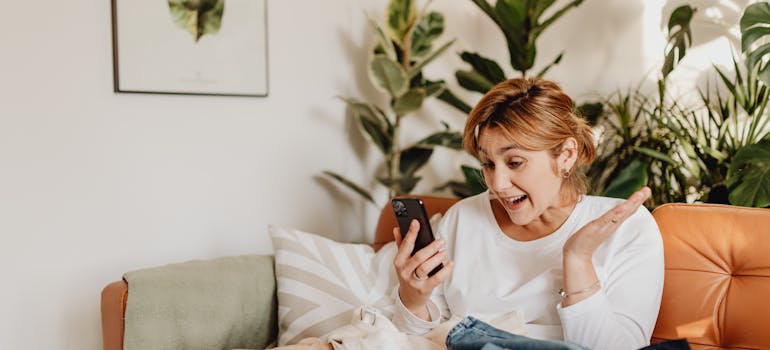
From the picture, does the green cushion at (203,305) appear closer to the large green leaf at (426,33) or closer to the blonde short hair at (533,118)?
the blonde short hair at (533,118)

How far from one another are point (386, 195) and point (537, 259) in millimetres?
1319

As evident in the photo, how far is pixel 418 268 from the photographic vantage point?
159 centimetres

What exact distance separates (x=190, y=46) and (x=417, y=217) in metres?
0.98

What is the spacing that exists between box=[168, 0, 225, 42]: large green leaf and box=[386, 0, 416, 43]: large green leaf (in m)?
0.60

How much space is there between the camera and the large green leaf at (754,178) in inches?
68.8

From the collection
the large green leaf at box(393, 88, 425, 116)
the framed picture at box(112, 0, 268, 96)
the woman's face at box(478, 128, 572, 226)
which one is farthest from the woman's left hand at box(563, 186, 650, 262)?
the framed picture at box(112, 0, 268, 96)

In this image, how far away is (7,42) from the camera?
1750 millimetres

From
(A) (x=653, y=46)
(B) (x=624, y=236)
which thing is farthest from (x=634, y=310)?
(A) (x=653, y=46)

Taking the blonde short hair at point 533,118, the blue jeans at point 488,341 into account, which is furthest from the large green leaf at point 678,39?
the blue jeans at point 488,341

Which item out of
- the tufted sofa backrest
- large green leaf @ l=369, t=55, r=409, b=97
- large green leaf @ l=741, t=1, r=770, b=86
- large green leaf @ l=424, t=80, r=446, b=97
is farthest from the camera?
large green leaf @ l=424, t=80, r=446, b=97

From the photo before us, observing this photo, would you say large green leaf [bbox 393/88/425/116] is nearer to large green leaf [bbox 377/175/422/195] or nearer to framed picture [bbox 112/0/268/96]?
large green leaf [bbox 377/175/422/195]

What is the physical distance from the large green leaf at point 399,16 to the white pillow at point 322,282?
0.94 metres

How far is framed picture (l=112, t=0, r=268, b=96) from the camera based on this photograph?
198 cm

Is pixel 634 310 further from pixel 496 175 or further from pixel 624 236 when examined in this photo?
pixel 496 175
